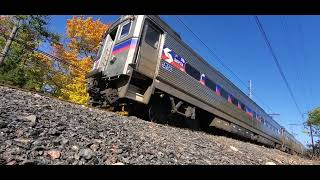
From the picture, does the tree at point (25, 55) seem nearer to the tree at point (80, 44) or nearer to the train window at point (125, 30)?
the tree at point (80, 44)

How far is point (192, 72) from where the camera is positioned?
1045 centimetres

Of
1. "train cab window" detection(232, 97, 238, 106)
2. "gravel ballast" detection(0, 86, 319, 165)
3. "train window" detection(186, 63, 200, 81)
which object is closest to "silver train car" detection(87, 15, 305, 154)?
"train window" detection(186, 63, 200, 81)

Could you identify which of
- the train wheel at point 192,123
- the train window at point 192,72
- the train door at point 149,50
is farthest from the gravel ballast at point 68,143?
the train wheel at point 192,123

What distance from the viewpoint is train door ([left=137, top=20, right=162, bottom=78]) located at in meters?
8.27

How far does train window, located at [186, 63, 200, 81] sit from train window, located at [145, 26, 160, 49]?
5.87 ft

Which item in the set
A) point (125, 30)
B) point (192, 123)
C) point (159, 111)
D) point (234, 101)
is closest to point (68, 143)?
point (159, 111)

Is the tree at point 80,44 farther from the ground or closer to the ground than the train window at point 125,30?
farther from the ground

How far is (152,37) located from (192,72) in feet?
8.06

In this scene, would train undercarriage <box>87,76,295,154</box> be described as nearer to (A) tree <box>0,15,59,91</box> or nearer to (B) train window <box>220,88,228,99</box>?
(B) train window <box>220,88,228,99</box>

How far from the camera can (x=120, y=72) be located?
8234 millimetres

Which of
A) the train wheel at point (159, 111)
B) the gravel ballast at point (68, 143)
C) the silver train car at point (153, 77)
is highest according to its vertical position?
the silver train car at point (153, 77)

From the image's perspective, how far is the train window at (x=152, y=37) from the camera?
871 cm
